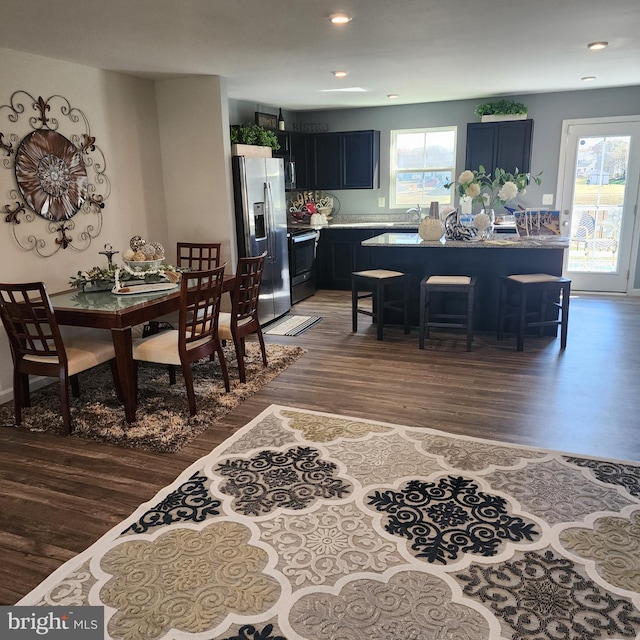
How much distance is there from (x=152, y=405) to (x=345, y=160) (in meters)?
4.95

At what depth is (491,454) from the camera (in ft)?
9.48

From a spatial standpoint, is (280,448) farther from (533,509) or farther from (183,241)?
(183,241)

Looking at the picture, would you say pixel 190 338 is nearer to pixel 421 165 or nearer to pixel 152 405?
Result: pixel 152 405

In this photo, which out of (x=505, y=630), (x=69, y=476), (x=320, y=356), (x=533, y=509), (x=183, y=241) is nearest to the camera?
(x=505, y=630)

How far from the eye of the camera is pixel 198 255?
212 inches

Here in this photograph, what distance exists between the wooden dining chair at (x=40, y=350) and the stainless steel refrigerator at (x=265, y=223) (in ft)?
6.96

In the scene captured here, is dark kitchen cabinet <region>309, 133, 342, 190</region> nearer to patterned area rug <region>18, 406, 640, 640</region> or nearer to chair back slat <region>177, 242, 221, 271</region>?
chair back slat <region>177, 242, 221, 271</region>

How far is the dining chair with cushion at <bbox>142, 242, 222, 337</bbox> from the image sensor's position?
15.5 feet

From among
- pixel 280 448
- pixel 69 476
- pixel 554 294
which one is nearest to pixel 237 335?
pixel 280 448

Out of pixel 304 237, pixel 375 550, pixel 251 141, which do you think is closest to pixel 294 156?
pixel 304 237

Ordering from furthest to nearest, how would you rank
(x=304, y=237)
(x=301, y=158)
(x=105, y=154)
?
A: 1. (x=301, y=158)
2. (x=304, y=237)
3. (x=105, y=154)

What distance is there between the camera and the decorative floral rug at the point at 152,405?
10.6ft

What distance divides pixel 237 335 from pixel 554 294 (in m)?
3.06

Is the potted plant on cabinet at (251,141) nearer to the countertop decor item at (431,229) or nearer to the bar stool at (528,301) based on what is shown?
the countertop decor item at (431,229)
